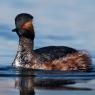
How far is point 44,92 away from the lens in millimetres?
11609

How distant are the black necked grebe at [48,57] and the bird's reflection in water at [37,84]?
3686 mm

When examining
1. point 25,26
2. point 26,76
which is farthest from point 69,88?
point 25,26

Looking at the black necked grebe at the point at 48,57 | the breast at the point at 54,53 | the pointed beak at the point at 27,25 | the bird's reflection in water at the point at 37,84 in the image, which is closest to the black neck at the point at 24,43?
the black necked grebe at the point at 48,57

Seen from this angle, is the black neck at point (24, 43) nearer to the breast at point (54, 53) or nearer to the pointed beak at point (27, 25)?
the pointed beak at point (27, 25)

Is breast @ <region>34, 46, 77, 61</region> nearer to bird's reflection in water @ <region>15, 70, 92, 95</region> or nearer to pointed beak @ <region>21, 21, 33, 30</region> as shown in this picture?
pointed beak @ <region>21, 21, 33, 30</region>

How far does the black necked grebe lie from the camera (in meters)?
19.0

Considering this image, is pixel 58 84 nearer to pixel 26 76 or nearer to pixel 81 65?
pixel 26 76

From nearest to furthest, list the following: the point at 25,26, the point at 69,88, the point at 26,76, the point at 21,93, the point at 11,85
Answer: the point at 21,93 < the point at 69,88 < the point at 11,85 < the point at 26,76 < the point at 25,26

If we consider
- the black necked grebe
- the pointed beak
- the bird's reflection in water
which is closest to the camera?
the bird's reflection in water

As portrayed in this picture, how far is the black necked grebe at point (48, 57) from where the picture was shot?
1895 cm

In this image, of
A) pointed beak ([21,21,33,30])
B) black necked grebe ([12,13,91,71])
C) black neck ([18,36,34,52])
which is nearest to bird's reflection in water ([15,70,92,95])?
black necked grebe ([12,13,91,71])

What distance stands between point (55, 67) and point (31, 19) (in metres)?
3.12

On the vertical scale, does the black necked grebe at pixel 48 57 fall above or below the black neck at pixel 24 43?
below

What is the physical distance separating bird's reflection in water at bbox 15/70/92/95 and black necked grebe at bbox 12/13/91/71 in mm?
3686
